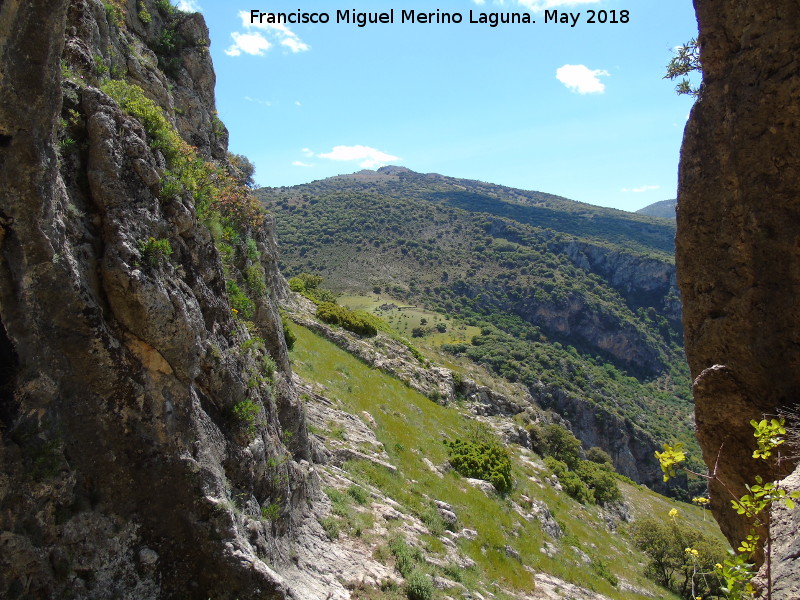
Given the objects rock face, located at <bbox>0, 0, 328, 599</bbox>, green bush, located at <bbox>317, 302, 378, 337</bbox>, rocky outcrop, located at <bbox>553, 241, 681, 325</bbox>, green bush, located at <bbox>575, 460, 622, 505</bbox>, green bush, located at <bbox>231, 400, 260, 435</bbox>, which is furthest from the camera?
rocky outcrop, located at <bbox>553, 241, 681, 325</bbox>

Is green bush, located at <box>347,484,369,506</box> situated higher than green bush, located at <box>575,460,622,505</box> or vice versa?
green bush, located at <box>347,484,369,506</box>

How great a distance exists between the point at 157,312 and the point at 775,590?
A: 6.99 m

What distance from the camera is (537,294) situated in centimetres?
13112

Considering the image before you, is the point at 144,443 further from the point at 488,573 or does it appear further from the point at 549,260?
the point at 549,260

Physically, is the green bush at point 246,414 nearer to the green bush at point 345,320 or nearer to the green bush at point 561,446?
the green bush at point 345,320

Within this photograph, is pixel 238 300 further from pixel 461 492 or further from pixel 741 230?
pixel 461 492

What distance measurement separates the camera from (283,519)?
8.18 m

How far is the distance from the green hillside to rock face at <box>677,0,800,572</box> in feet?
245

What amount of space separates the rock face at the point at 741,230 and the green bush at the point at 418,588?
5.54 m

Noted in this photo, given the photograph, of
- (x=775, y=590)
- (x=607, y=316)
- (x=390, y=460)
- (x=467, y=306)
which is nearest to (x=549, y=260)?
(x=607, y=316)

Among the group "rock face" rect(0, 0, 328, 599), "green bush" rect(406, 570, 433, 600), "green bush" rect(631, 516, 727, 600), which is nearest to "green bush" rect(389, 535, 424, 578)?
"green bush" rect(406, 570, 433, 600)

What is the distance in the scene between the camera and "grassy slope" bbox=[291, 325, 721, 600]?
13.9m

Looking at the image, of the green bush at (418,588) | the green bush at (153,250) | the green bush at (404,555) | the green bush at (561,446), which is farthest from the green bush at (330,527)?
the green bush at (561,446)

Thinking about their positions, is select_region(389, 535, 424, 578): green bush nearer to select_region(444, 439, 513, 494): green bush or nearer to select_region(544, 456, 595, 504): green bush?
select_region(444, 439, 513, 494): green bush
